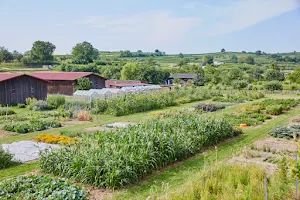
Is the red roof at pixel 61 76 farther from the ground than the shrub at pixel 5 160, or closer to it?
farther from the ground

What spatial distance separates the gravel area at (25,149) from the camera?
880 centimetres

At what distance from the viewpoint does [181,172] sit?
716cm

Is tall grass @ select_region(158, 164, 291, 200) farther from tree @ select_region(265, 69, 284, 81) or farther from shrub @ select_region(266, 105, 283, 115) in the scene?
tree @ select_region(265, 69, 284, 81)

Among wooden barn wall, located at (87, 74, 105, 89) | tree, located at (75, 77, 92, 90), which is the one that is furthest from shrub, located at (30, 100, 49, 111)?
wooden barn wall, located at (87, 74, 105, 89)

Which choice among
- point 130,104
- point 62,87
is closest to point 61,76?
point 62,87

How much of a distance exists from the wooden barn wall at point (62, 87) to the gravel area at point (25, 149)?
23152 mm

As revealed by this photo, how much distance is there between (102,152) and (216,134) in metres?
4.66

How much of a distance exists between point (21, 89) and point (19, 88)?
21cm

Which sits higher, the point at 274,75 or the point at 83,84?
the point at 274,75

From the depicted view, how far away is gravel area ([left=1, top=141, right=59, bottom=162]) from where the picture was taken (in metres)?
8.80

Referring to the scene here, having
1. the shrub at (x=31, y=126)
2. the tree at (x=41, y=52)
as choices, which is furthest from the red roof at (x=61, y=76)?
the tree at (x=41, y=52)

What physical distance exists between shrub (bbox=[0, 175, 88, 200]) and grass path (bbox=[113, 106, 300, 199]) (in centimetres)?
84

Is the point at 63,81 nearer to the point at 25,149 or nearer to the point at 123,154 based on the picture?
the point at 25,149

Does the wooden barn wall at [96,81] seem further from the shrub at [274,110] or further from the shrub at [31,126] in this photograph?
the shrub at [274,110]
